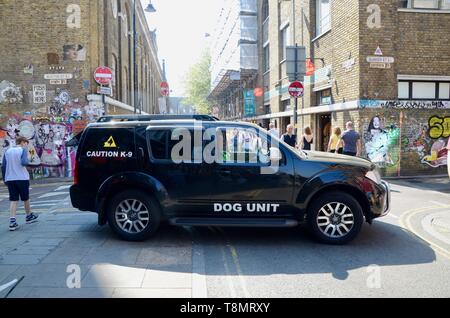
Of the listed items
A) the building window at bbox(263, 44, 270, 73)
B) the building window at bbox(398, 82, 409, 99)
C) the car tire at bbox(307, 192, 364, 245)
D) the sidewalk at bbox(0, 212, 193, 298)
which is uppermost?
the building window at bbox(263, 44, 270, 73)

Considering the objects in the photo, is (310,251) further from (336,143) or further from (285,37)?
(285,37)

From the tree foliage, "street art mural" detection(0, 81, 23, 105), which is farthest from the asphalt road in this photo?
the tree foliage

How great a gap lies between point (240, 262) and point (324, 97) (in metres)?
12.7

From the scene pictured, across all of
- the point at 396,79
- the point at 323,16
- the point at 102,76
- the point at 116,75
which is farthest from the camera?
the point at 116,75

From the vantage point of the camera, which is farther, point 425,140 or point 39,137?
point 39,137

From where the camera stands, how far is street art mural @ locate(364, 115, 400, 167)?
1367cm

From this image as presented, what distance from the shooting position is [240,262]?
524 cm

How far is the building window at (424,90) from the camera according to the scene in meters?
14.0

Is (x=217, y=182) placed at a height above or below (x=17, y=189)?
above

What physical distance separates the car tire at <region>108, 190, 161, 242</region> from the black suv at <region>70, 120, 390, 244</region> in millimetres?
15

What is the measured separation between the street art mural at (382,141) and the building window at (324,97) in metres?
2.42

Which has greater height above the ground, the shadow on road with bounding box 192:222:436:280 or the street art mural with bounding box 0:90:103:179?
the street art mural with bounding box 0:90:103:179

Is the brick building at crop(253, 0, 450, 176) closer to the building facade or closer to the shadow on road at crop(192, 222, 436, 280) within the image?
the shadow on road at crop(192, 222, 436, 280)

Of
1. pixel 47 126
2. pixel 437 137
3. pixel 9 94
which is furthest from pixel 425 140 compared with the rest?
pixel 9 94
